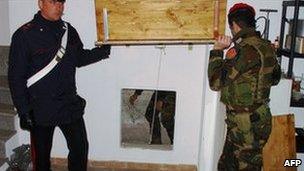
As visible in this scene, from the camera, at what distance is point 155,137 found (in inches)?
151

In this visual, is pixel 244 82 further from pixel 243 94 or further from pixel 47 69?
pixel 47 69

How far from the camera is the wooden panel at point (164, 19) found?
2.77m

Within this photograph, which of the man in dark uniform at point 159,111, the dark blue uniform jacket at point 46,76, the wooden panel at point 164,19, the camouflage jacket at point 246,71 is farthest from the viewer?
the man in dark uniform at point 159,111

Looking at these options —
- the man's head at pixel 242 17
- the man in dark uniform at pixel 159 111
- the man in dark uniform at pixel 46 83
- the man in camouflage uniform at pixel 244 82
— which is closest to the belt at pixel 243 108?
the man in camouflage uniform at pixel 244 82

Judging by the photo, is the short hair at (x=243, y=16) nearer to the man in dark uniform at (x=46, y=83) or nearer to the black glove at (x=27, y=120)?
the man in dark uniform at (x=46, y=83)

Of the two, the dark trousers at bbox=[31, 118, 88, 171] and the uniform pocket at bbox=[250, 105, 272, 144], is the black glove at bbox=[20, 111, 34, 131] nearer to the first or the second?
the dark trousers at bbox=[31, 118, 88, 171]

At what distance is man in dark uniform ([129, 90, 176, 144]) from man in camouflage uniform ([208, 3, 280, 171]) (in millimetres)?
881

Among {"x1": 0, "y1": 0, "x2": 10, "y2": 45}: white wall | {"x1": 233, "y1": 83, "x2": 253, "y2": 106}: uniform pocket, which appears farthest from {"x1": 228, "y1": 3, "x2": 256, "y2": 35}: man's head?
{"x1": 0, "y1": 0, "x2": 10, "y2": 45}: white wall

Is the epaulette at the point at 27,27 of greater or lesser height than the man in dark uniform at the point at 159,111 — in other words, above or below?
above

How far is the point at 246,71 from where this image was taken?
269 cm

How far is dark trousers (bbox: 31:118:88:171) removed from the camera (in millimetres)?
3039

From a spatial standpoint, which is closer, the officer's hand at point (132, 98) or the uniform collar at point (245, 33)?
the uniform collar at point (245, 33)

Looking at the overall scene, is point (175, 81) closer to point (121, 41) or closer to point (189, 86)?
point (189, 86)

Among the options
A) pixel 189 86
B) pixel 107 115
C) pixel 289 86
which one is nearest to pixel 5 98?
pixel 107 115
